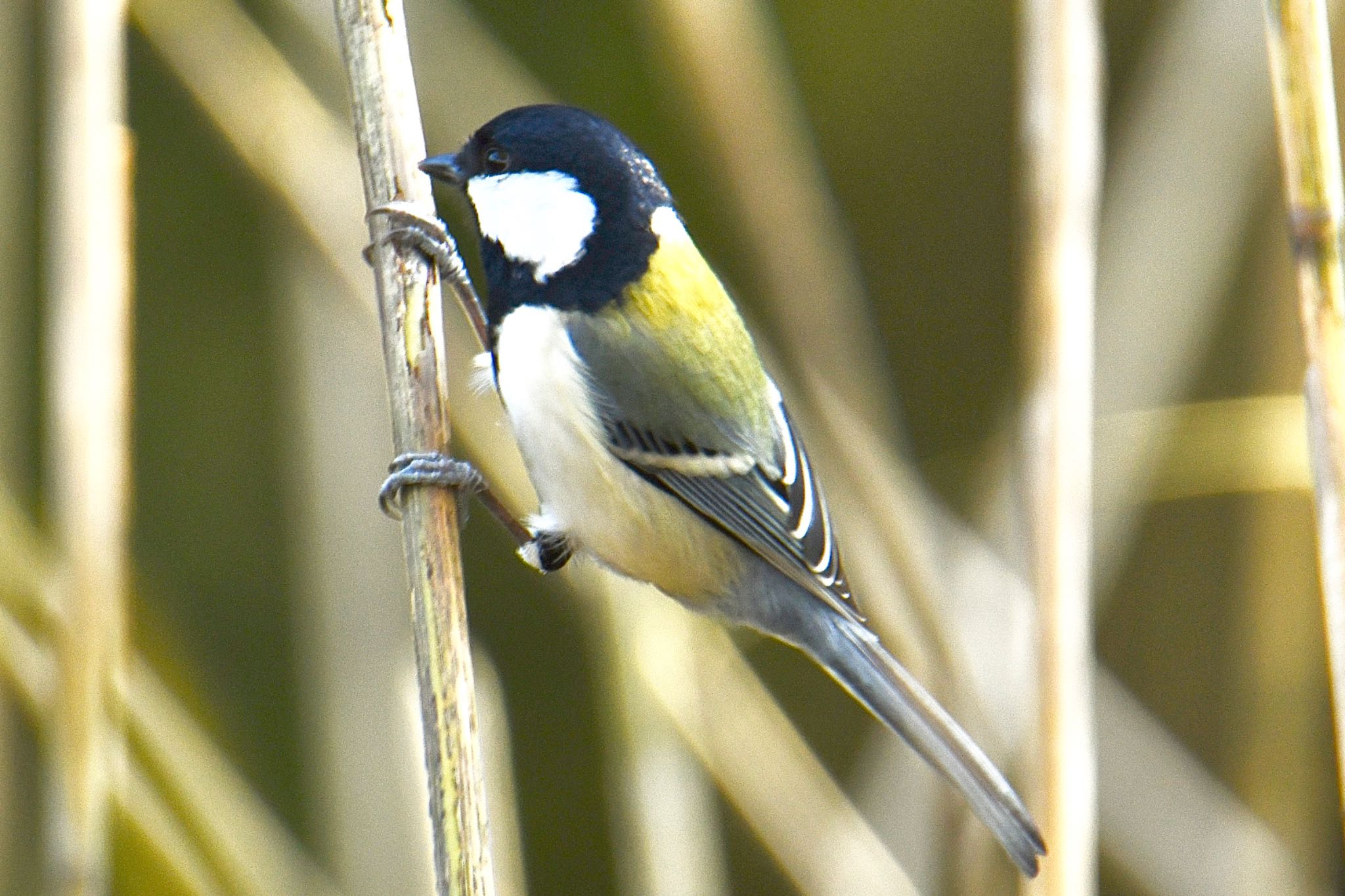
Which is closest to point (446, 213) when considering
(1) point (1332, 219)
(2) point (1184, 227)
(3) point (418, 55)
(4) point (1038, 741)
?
(3) point (418, 55)

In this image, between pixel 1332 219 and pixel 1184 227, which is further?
pixel 1184 227

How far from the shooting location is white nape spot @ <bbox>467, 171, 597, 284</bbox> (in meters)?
1.33

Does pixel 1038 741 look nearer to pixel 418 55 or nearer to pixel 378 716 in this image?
pixel 378 716

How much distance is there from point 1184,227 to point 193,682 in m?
1.69

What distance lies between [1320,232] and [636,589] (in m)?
1.01

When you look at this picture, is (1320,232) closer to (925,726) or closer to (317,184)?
(925,726)

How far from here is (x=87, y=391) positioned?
127cm

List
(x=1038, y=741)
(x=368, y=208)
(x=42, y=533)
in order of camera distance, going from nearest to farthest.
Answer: (x=368, y=208), (x=1038, y=741), (x=42, y=533)

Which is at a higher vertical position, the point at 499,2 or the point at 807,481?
the point at 499,2

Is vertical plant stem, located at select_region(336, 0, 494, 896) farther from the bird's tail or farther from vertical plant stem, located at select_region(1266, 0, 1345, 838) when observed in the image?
vertical plant stem, located at select_region(1266, 0, 1345, 838)

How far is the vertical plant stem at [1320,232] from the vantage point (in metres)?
0.98

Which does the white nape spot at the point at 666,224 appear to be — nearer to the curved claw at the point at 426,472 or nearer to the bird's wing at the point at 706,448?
the bird's wing at the point at 706,448

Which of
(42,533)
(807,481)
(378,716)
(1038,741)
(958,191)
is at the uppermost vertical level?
(958,191)

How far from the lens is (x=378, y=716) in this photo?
5.60ft
